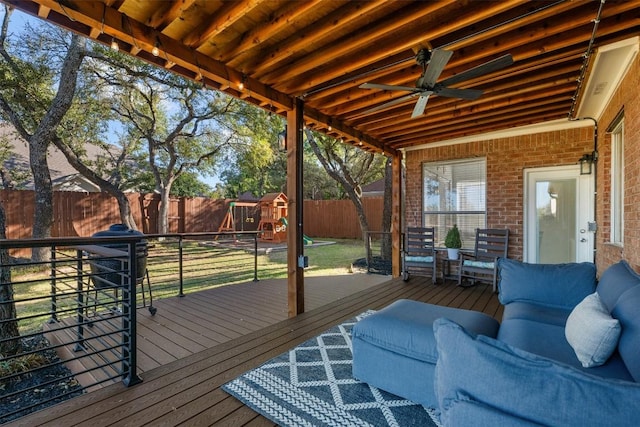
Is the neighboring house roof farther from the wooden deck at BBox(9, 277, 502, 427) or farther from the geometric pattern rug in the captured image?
the geometric pattern rug

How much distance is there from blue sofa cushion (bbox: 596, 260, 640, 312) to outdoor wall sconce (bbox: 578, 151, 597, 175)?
9.31 ft

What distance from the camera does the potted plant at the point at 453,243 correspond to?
17.4 ft

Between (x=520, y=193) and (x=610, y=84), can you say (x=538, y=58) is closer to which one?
(x=610, y=84)

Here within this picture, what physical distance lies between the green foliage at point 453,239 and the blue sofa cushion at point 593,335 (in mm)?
3562

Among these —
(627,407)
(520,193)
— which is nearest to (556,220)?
(520,193)

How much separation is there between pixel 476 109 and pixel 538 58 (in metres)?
1.22

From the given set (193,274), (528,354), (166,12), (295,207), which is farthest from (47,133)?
(528,354)

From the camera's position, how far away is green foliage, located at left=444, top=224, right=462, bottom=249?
5.32 metres

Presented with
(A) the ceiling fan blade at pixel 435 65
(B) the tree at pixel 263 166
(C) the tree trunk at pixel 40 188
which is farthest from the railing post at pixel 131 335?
(C) the tree trunk at pixel 40 188

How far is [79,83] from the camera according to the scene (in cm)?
854

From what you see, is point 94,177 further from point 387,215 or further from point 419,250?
point 419,250

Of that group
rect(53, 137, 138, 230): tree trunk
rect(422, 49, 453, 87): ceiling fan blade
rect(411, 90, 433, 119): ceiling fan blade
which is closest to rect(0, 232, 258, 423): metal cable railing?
rect(422, 49, 453, 87): ceiling fan blade

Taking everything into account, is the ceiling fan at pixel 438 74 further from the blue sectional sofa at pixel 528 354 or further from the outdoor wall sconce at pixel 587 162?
the outdoor wall sconce at pixel 587 162

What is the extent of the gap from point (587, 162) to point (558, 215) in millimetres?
858
